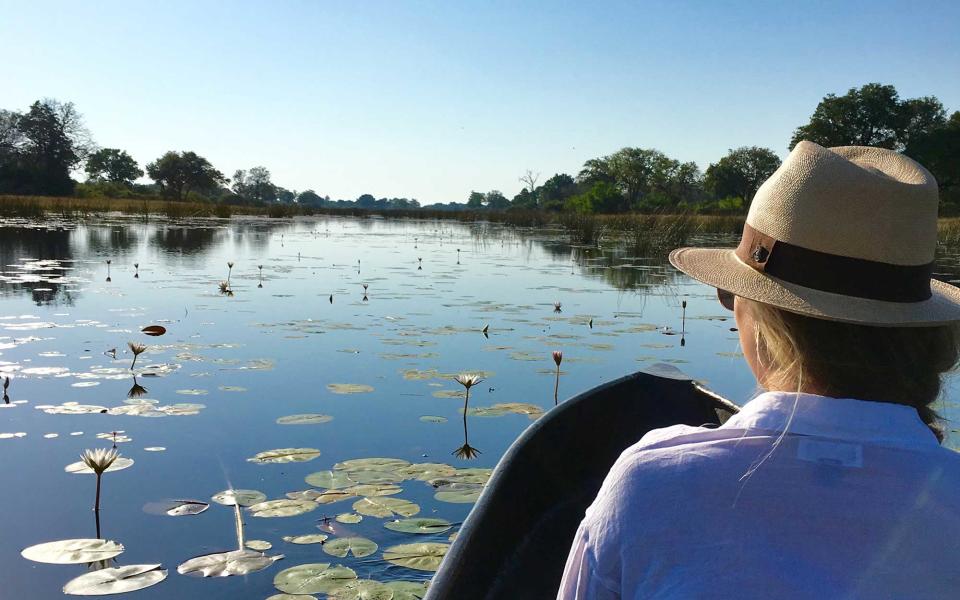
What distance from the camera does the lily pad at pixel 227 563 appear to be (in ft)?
6.98

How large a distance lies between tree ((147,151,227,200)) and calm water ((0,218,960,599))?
6680cm

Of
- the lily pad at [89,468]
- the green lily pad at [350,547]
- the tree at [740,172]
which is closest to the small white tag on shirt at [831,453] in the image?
the green lily pad at [350,547]

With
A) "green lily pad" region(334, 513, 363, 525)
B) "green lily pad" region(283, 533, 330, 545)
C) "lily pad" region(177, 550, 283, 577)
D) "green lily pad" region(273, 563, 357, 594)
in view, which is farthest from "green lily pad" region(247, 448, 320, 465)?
"green lily pad" region(273, 563, 357, 594)

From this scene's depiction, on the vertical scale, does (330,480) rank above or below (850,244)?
below

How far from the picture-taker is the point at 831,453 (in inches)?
29.8

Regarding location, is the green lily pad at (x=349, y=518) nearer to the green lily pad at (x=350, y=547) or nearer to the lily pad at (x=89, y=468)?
the green lily pad at (x=350, y=547)

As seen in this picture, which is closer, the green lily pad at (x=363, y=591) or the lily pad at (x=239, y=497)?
the green lily pad at (x=363, y=591)

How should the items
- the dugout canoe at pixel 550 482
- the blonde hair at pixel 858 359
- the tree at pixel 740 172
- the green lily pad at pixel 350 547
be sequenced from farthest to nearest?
the tree at pixel 740 172, the green lily pad at pixel 350 547, the dugout canoe at pixel 550 482, the blonde hair at pixel 858 359

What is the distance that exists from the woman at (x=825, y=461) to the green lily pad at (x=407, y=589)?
1298 millimetres

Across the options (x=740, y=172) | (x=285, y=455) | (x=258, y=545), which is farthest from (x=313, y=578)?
(x=740, y=172)

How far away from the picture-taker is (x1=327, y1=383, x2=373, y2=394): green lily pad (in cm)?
411

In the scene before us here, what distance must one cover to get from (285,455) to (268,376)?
144 centimetres

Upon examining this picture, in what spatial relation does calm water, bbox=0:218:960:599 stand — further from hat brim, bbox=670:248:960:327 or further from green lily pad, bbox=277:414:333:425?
hat brim, bbox=670:248:960:327

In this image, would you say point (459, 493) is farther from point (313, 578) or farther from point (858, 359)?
point (858, 359)
